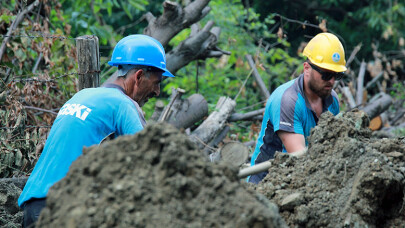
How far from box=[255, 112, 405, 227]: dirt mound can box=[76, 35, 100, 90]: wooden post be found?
2.43 meters

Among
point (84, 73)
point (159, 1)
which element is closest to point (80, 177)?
point (84, 73)

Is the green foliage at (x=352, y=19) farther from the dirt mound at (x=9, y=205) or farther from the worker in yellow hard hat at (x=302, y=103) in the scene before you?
the dirt mound at (x=9, y=205)

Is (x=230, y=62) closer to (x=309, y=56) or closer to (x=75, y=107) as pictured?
(x=309, y=56)

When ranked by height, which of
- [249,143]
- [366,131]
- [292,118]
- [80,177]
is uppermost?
[80,177]

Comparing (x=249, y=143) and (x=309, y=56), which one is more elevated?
(x=309, y=56)

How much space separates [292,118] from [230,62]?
6.83m

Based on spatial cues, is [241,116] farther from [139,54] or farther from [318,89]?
[139,54]

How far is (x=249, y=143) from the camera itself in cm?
792

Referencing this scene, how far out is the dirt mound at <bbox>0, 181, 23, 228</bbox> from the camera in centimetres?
461

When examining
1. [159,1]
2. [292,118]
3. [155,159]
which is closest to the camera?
[155,159]

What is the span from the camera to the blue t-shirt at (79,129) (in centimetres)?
312

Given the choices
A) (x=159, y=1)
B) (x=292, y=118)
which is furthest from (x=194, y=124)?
(x=159, y=1)

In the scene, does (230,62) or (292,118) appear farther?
(230,62)

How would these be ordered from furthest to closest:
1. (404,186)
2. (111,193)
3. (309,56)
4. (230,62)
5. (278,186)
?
1. (230,62)
2. (309,56)
3. (278,186)
4. (404,186)
5. (111,193)
